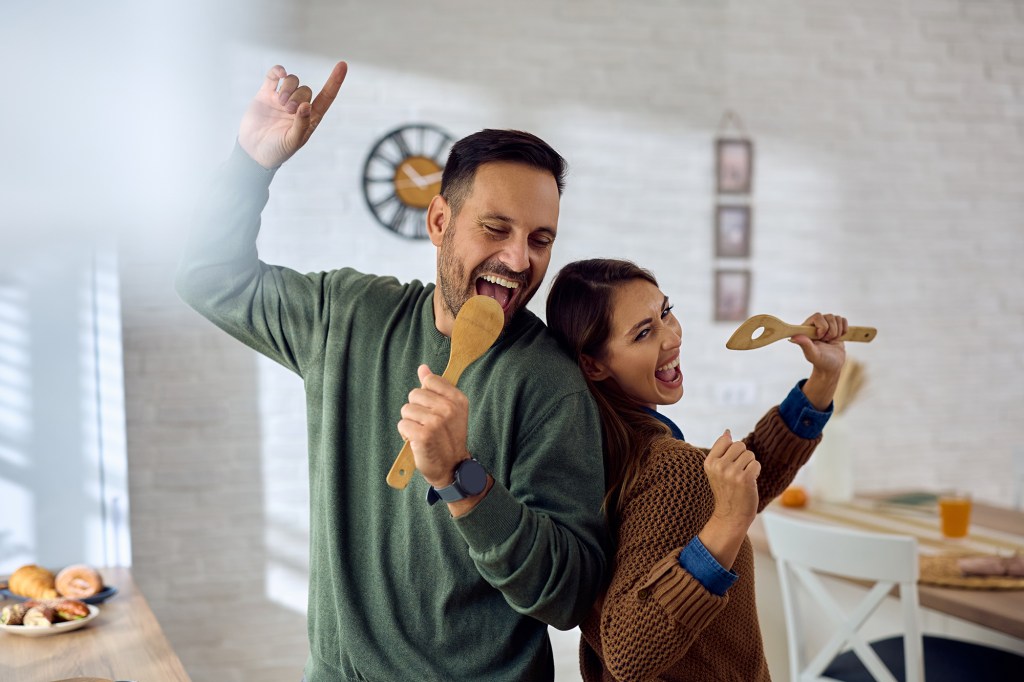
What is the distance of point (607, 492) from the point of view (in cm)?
122

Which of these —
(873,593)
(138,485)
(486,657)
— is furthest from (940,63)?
(486,657)

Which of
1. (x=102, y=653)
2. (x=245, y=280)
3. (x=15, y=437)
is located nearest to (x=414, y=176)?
(x=15, y=437)

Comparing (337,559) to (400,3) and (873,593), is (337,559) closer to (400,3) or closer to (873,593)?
(873,593)

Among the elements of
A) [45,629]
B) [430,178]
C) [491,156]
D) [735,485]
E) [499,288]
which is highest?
[430,178]

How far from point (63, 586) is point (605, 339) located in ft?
4.89

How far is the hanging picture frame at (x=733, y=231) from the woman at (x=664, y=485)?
265 centimetres

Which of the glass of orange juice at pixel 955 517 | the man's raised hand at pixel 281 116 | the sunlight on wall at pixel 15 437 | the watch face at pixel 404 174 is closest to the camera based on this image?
the man's raised hand at pixel 281 116

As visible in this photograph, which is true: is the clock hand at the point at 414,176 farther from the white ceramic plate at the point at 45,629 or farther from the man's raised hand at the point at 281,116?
the man's raised hand at the point at 281,116

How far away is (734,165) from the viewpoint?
403 centimetres

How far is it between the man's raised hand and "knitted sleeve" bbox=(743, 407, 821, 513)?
756mm

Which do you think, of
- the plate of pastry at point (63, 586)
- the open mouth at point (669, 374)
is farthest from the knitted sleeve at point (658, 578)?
the plate of pastry at point (63, 586)

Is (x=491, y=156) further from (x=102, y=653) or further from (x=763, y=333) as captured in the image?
(x=102, y=653)

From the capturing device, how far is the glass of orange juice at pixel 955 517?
8.68 ft

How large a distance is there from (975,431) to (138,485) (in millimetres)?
3493
